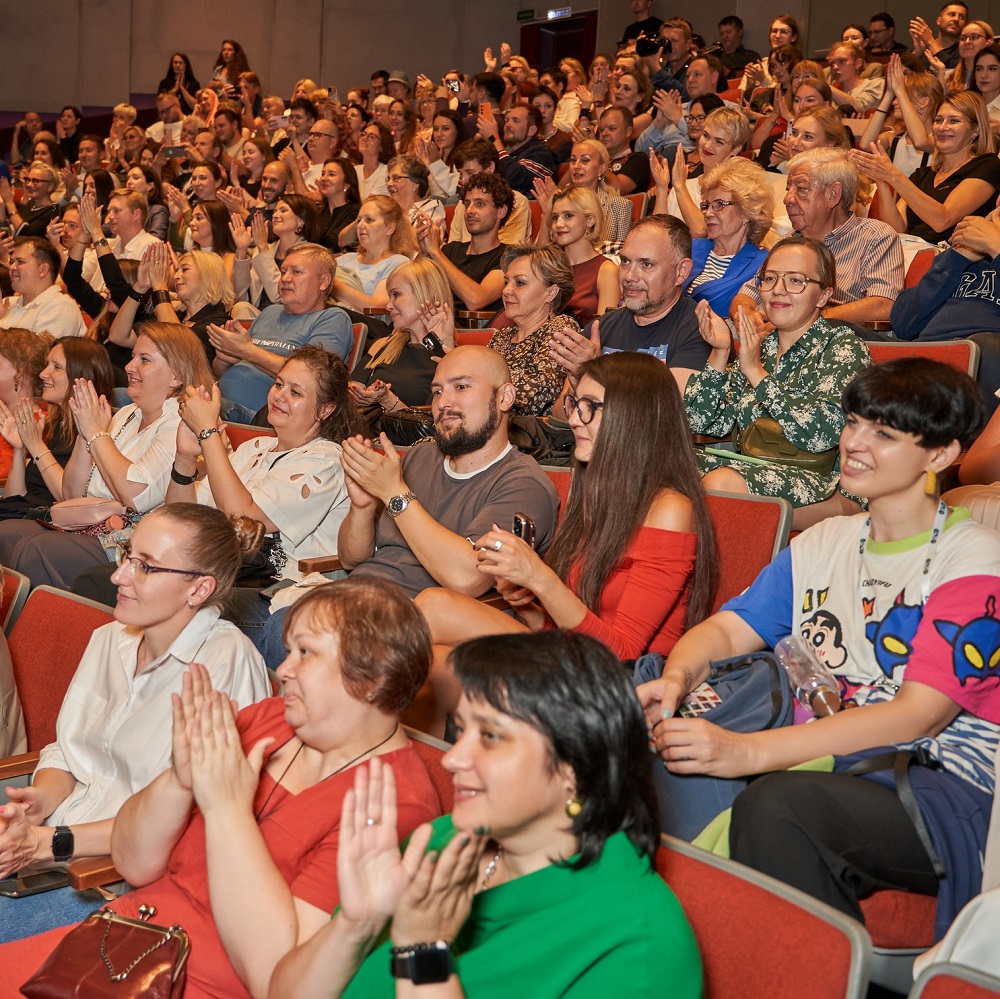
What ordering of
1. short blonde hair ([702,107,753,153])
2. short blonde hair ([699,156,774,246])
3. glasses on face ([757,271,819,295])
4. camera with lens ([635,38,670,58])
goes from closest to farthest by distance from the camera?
1. glasses on face ([757,271,819,295])
2. short blonde hair ([699,156,774,246])
3. short blonde hair ([702,107,753,153])
4. camera with lens ([635,38,670,58])

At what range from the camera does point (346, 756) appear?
1772 mm

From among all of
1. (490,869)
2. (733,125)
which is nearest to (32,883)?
(490,869)

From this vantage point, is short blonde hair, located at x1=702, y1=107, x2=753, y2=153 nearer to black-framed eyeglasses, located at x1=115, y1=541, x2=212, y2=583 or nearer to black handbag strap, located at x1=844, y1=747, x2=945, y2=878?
black-framed eyeglasses, located at x1=115, y1=541, x2=212, y2=583

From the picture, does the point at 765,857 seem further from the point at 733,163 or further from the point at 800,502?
the point at 733,163

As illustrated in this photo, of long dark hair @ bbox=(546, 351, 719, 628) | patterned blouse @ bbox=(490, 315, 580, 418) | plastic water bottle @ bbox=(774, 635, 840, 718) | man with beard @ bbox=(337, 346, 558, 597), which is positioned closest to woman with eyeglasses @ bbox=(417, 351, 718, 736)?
long dark hair @ bbox=(546, 351, 719, 628)

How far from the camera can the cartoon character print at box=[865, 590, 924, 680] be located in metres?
1.97

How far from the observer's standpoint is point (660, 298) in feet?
12.4

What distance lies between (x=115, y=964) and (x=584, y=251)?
3729 mm

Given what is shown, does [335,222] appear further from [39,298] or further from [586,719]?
[586,719]

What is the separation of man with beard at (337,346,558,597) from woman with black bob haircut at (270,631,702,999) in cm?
135

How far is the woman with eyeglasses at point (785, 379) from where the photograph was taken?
10.0 feet

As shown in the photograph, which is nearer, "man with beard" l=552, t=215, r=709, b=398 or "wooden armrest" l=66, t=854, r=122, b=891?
"wooden armrest" l=66, t=854, r=122, b=891

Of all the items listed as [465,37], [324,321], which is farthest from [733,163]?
[465,37]

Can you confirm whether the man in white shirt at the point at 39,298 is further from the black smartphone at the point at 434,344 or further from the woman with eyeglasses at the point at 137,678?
the woman with eyeglasses at the point at 137,678
